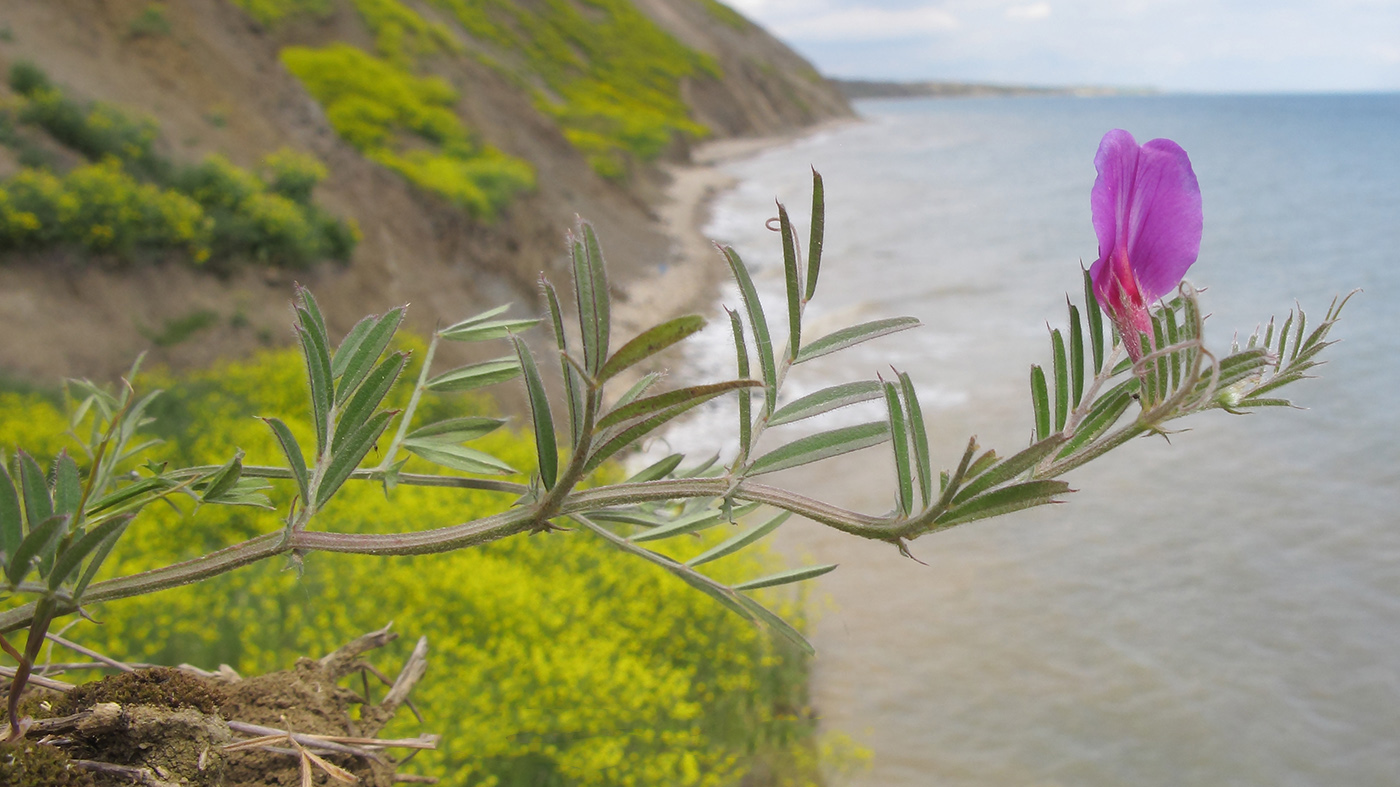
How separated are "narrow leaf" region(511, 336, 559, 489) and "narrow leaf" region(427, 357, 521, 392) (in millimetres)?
250

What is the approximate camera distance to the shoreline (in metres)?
13.3

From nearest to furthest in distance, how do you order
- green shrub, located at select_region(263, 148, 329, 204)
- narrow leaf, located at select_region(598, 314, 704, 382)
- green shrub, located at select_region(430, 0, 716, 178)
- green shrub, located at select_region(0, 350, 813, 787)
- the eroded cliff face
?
narrow leaf, located at select_region(598, 314, 704, 382)
green shrub, located at select_region(0, 350, 813, 787)
the eroded cliff face
green shrub, located at select_region(263, 148, 329, 204)
green shrub, located at select_region(430, 0, 716, 178)

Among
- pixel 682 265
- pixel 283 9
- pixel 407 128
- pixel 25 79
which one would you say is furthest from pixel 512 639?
pixel 682 265

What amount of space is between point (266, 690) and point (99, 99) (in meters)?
9.62

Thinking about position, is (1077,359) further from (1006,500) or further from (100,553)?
(100,553)

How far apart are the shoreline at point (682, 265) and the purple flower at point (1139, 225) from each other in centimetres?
345

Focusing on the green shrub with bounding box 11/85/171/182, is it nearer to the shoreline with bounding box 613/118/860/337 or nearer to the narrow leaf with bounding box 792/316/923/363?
the shoreline with bounding box 613/118/860/337

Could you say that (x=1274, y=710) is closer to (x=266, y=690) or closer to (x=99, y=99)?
(x=266, y=690)

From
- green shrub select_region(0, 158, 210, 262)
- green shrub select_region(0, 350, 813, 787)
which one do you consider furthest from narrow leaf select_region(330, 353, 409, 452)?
green shrub select_region(0, 158, 210, 262)

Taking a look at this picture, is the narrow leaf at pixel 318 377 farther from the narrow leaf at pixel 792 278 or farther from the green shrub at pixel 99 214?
the green shrub at pixel 99 214

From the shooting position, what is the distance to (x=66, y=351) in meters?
6.42

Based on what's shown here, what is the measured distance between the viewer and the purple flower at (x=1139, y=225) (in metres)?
0.54

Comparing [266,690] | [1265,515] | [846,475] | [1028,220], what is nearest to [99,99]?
[846,475]

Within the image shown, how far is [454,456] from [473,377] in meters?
0.10
